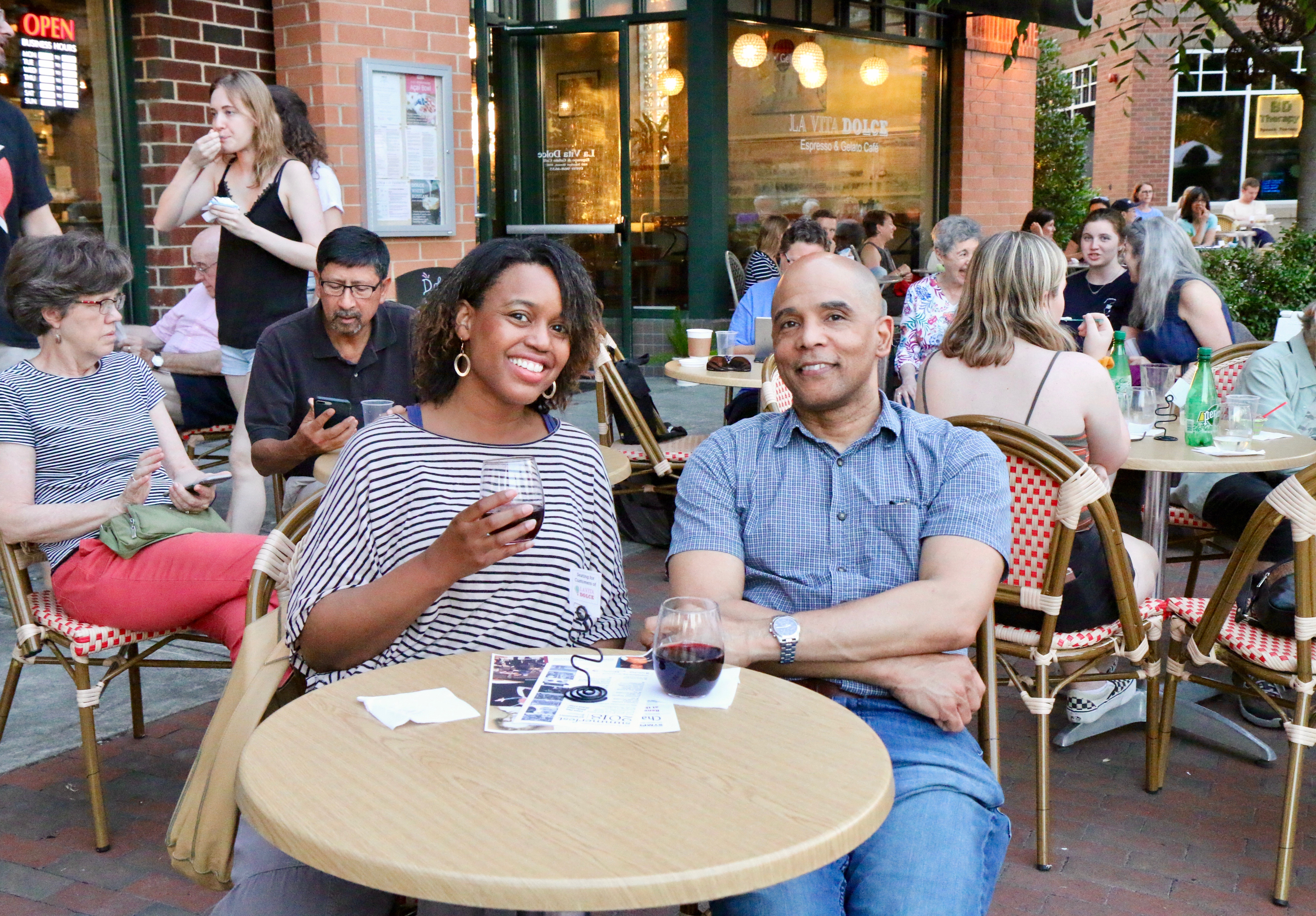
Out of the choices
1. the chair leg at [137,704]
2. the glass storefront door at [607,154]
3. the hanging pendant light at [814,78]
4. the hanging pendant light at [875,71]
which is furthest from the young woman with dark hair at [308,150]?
the hanging pendant light at [875,71]

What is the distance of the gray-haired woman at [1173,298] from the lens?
206 inches

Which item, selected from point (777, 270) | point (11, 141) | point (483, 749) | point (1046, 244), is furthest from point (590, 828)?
point (777, 270)

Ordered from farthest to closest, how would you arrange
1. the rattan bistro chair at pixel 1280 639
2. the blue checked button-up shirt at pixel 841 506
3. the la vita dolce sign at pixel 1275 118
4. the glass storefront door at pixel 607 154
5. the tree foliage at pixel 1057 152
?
the la vita dolce sign at pixel 1275 118 < the tree foliage at pixel 1057 152 < the glass storefront door at pixel 607 154 < the rattan bistro chair at pixel 1280 639 < the blue checked button-up shirt at pixel 841 506

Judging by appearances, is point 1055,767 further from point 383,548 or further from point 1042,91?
point 1042,91

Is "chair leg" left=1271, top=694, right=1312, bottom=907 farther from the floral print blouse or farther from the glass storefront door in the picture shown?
the glass storefront door

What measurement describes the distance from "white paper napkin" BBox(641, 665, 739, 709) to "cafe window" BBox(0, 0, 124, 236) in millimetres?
4936

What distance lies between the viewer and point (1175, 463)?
11.4 ft

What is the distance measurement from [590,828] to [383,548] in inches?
31.9

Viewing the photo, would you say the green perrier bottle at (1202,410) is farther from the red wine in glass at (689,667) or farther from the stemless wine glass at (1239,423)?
the red wine in glass at (689,667)

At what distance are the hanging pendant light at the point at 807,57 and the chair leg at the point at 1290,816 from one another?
9.37 metres

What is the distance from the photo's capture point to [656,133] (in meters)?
10.8

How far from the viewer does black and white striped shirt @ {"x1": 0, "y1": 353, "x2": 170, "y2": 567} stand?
9.77ft

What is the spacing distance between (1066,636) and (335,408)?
6.89 feet

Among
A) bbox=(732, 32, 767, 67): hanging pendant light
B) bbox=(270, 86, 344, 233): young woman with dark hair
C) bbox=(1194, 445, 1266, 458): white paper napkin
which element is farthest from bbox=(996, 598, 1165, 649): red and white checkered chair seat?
bbox=(732, 32, 767, 67): hanging pendant light
